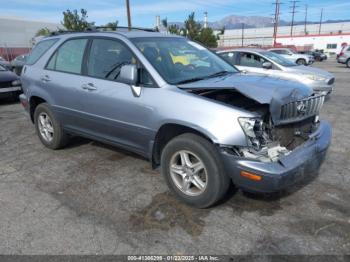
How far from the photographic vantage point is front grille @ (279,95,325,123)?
335 centimetres

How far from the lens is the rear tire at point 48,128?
519 cm

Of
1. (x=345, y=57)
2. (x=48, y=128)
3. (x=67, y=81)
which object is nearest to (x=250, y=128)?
(x=67, y=81)

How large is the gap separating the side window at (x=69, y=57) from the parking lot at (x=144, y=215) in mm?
1388

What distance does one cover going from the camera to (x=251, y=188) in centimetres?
308

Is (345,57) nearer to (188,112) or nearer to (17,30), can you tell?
(188,112)

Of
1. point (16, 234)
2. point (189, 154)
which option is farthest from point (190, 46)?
point (16, 234)

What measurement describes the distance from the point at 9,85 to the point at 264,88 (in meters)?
8.83

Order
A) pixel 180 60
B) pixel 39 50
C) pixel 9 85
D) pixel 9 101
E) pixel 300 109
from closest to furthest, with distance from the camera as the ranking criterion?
pixel 300 109
pixel 180 60
pixel 39 50
pixel 9 85
pixel 9 101

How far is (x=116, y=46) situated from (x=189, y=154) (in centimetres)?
177

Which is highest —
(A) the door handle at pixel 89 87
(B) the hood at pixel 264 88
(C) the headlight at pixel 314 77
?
(B) the hood at pixel 264 88

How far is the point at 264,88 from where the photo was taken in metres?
3.40

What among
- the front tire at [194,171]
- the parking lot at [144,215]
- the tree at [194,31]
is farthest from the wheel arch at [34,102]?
the tree at [194,31]

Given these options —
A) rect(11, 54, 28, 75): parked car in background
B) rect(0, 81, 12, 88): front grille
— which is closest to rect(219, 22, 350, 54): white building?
rect(11, 54, 28, 75): parked car in background

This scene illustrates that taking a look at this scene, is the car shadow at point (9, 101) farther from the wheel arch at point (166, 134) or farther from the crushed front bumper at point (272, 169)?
the crushed front bumper at point (272, 169)
